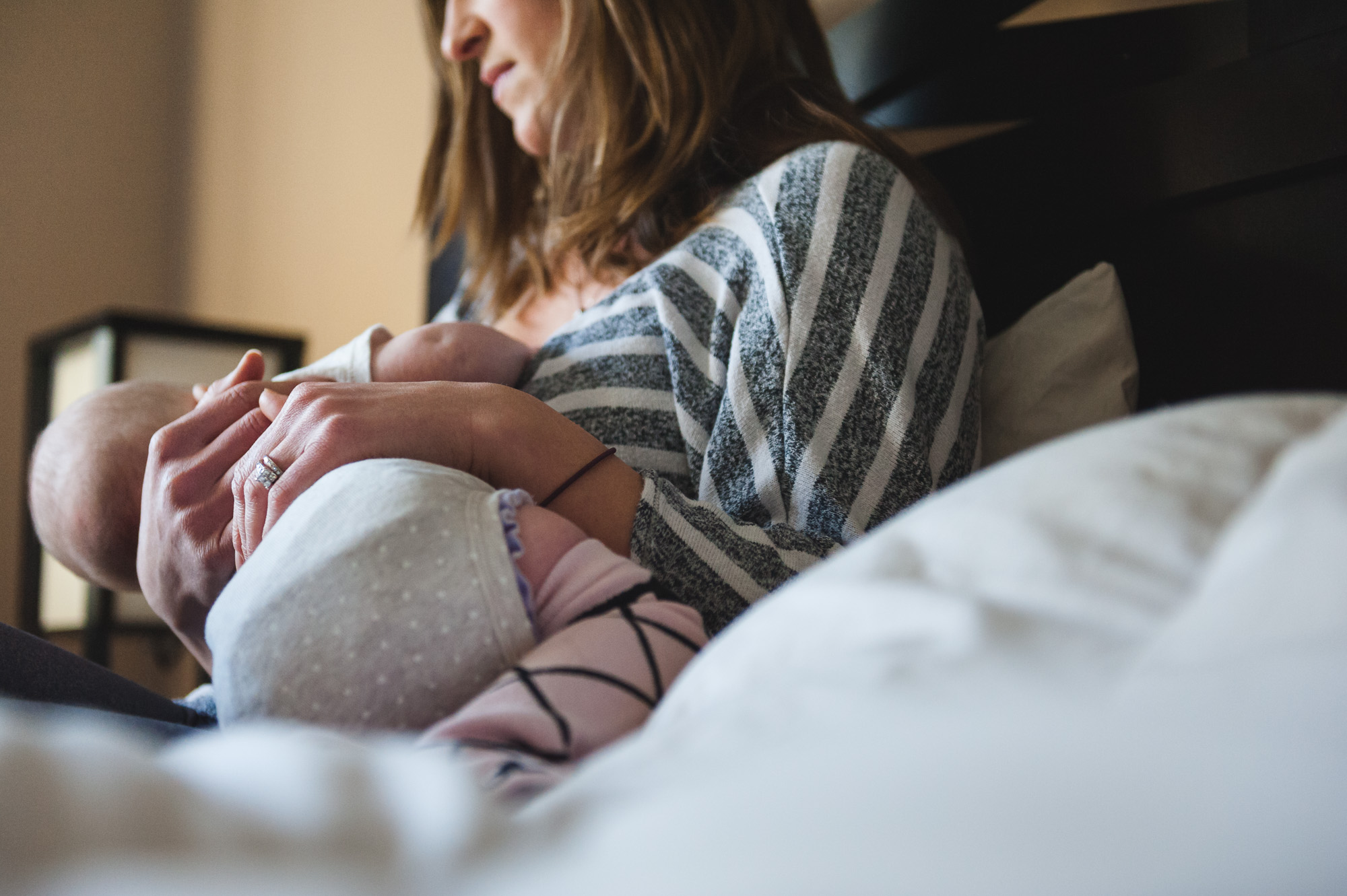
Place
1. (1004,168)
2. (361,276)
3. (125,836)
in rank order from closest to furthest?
1. (125,836)
2. (1004,168)
3. (361,276)

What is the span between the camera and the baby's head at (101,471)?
0.80 m

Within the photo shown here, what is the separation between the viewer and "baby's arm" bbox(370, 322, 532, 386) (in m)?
0.84

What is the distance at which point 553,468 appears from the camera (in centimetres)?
63

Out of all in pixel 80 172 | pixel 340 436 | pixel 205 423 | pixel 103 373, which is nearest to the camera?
pixel 340 436

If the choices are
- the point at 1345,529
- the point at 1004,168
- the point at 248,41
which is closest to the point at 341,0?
the point at 248,41

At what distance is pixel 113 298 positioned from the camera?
2.53m

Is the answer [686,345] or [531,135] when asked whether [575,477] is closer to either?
[686,345]

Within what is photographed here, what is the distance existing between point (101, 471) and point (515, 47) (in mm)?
632

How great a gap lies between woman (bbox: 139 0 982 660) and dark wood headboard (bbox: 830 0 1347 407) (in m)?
0.12

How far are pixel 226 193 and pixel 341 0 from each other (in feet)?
2.08

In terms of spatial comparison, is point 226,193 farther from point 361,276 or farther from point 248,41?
point 361,276

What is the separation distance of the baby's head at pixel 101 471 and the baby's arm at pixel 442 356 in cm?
19

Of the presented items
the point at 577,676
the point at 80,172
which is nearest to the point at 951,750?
the point at 577,676

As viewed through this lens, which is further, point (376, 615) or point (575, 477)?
point (575, 477)
